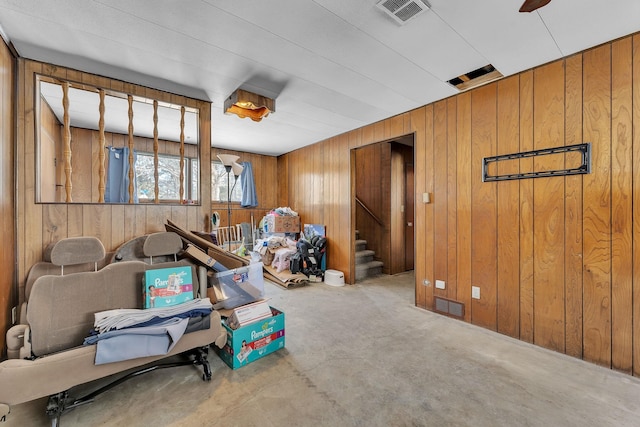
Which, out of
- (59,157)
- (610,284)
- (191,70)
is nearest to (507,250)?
(610,284)

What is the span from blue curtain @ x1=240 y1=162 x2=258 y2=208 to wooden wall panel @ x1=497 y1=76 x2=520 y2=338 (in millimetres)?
4621

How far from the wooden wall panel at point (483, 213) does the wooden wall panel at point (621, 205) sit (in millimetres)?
825

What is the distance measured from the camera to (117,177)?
4.54m

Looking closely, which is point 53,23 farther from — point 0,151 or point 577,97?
point 577,97

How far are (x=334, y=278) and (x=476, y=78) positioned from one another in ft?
11.0

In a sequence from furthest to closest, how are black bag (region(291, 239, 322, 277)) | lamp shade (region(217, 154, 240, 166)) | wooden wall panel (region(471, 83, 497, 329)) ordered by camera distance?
black bag (region(291, 239, 322, 277)) < lamp shade (region(217, 154, 240, 166)) < wooden wall panel (region(471, 83, 497, 329))

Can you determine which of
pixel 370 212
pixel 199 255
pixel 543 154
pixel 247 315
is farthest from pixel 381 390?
pixel 370 212

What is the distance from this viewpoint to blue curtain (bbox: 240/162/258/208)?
586cm

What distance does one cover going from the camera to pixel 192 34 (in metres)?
1.96

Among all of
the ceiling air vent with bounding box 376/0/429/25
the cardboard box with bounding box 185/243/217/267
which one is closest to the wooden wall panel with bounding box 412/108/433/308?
the ceiling air vent with bounding box 376/0/429/25

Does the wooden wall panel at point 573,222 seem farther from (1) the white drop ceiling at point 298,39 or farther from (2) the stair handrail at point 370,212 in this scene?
(2) the stair handrail at point 370,212

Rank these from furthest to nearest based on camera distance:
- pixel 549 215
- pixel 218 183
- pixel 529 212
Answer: pixel 218 183, pixel 529 212, pixel 549 215

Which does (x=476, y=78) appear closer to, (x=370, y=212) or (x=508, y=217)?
(x=508, y=217)

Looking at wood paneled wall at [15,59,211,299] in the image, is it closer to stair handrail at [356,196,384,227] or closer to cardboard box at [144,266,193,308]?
cardboard box at [144,266,193,308]
